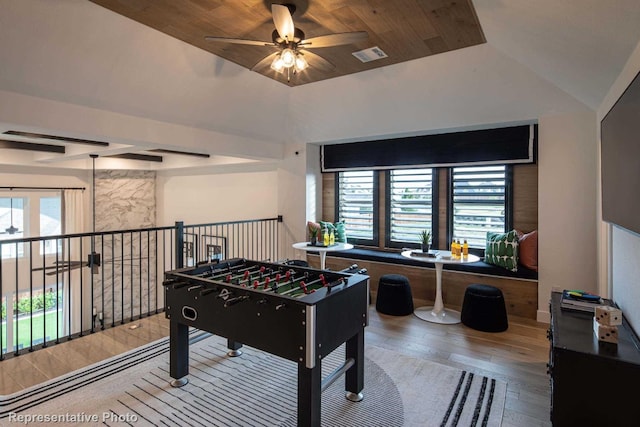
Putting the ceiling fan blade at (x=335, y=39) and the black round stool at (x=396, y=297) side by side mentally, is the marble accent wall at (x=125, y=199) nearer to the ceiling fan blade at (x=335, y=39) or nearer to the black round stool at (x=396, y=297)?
the black round stool at (x=396, y=297)

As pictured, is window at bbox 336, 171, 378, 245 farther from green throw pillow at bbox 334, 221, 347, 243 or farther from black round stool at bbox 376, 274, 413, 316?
black round stool at bbox 376, 274, 413, 316

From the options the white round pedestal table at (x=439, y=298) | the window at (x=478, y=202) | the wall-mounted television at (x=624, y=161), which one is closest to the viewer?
the wall-mounted television at (x=624, y=161)

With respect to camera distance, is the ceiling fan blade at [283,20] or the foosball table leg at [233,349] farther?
the foosball table leg at [233,349]

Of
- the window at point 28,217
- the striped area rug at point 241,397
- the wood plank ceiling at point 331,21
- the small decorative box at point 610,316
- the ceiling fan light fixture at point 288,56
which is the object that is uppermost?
the wood plank ceiling at point 331,21

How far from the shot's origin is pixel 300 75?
13.4ft

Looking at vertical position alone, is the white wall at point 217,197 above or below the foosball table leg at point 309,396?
above

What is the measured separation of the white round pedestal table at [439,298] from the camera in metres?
3.85

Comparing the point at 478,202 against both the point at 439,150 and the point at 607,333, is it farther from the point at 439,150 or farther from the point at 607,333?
Result: the point at 607,333

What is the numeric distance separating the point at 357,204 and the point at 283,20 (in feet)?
11.8

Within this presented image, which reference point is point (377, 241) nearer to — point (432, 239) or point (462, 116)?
point (432, 239)

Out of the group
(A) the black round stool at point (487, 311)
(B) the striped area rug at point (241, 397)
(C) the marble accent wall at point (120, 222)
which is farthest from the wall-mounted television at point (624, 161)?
(C) the marble accent wall at point (120, 222)

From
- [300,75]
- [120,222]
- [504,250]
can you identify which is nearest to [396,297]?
[504,250]

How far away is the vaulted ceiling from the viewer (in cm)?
234

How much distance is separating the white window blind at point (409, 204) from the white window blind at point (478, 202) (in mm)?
375
